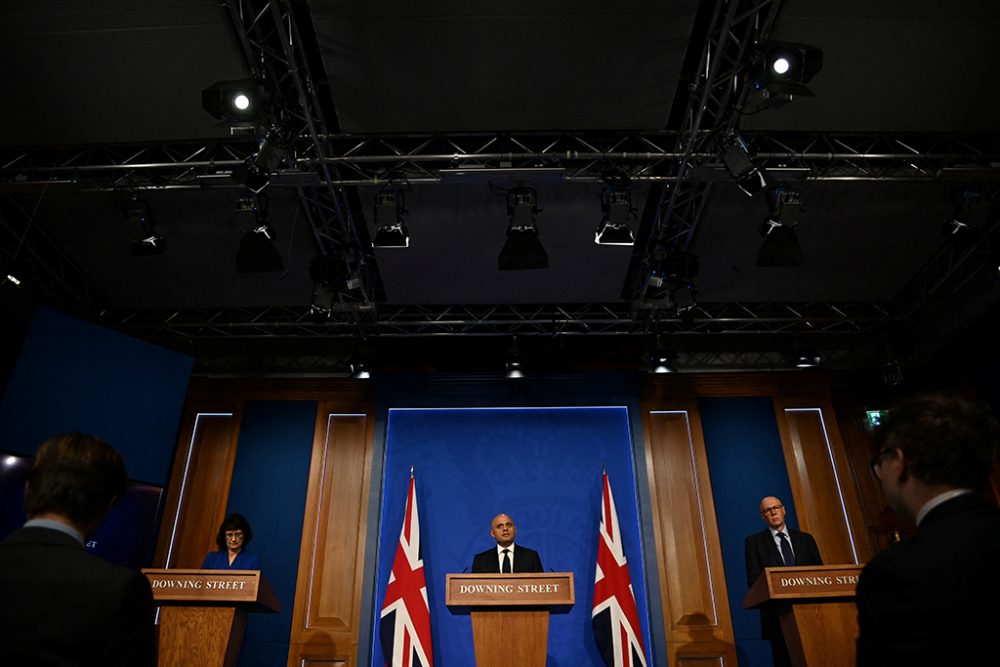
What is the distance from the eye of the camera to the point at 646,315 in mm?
6207

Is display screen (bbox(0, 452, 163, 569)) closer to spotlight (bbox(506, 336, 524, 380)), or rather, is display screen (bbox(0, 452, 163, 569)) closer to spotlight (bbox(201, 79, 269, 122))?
spotlight (bbox(201, 79, 269, 122))

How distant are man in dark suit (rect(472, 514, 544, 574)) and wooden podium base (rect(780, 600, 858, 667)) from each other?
2044 mm

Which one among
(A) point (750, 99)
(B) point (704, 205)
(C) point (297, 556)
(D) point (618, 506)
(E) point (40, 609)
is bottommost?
(E) point (40, 609)

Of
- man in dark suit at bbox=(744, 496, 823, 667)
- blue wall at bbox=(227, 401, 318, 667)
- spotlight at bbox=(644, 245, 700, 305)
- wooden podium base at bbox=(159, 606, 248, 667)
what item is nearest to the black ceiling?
spotlight at bbox=(644, 245, 700, 305)

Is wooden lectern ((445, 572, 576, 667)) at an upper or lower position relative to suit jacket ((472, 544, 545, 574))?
lower

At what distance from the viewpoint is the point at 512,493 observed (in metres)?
6.22

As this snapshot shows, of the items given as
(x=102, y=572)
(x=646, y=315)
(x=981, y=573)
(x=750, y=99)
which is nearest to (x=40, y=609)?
(x=102, y=572)

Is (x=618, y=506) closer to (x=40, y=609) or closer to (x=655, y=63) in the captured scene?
(x=655, y=63)

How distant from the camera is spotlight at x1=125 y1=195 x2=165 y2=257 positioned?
172 inches

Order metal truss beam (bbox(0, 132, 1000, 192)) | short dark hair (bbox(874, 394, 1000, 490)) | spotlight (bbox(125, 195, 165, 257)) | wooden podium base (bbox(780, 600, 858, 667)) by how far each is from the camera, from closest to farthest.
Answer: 1. short dark hair (bbox(874, 394, 1000, 490))
2. wooden podium base (bbox(780, 600, 858, 667))
3. metal truss beam (bbox(0, 132, 1000, 192))
4. spotlight (bbox(125, 195, 165, 257))

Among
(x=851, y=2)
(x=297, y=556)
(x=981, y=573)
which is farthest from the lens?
(x=297, y=556)

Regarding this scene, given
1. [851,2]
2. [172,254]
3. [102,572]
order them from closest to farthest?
[102,572], [851,2], [172,254]

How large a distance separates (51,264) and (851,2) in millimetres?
6398

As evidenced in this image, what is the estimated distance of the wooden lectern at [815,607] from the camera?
3.04 m
